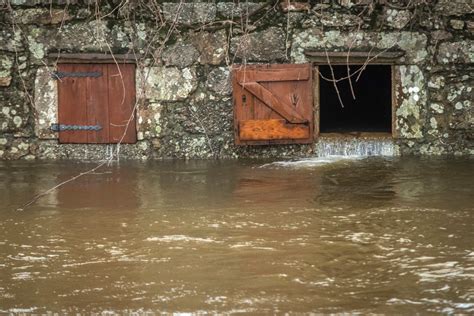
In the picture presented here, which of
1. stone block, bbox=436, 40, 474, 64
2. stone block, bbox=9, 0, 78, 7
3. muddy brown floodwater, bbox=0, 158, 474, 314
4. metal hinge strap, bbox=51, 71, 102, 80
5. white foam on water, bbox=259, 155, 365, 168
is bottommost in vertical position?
muddy brown floodwater, bbox=0, 158, 474, 314

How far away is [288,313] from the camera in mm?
3943

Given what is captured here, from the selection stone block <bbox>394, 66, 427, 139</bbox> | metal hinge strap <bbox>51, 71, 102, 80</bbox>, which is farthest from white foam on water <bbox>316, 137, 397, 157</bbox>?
metal hinge strap <bbox>51, 71, 102, 80</bbox>

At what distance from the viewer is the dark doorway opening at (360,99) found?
37.6 ft

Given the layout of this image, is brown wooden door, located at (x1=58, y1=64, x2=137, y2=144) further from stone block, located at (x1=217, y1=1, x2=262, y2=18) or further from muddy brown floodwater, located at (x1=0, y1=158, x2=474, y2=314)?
stone block, located at (x1=217, y1=1, x2=262, y2=18)

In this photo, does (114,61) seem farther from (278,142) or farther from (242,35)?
(278,142)

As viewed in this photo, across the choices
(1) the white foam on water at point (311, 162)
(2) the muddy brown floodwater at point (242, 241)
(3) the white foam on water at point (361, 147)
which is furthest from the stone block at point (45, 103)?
(3) the white foam on water at point (361, 147)

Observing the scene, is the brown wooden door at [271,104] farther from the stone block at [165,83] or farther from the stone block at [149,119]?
the stone block at [149,119]

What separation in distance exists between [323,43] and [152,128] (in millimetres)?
2318

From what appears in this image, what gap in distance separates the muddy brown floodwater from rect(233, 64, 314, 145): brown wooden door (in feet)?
2.59

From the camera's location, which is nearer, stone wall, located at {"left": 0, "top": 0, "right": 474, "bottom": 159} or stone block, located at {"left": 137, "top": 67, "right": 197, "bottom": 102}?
stone wall, located at {"left": 0, "top": 0, "right": 474, "bottom": 159}

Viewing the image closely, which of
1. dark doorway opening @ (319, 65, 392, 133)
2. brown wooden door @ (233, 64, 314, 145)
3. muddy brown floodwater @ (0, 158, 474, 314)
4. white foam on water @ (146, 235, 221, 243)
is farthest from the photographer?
dark doorway opening @ (319, 65, 392, 133)

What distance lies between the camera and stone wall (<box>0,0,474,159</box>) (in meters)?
9.05

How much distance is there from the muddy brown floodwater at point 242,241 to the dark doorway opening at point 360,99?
3.17 meters

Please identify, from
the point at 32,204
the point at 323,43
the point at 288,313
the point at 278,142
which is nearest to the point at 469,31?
the point at 323,43
